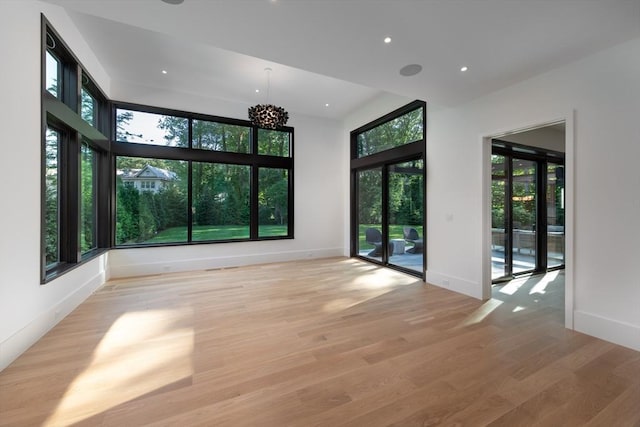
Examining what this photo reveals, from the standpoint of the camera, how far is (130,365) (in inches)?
90.7

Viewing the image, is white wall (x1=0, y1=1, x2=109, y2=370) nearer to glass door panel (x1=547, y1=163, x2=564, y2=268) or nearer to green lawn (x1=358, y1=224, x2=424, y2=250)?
green lawn (x1=358, y1=224, x2=424, y2=250)

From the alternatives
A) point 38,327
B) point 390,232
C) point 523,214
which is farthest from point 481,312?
point 38,327

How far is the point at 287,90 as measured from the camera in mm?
5398

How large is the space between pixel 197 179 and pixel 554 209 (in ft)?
25.1

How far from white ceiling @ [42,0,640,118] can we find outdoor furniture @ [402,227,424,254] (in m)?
2.49

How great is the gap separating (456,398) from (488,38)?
3.18 m

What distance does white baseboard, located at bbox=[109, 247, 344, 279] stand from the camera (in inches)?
205

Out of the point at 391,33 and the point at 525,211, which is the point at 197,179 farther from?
the point at 525,211

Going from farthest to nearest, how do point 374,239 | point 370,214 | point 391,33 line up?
1. point 370,214
2. point 374,239
3. point 391,33

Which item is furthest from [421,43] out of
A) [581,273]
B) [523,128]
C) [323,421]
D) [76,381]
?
[76,381]

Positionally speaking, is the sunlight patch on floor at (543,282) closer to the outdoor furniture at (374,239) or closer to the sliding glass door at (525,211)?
the sliding glass door at (525,211)

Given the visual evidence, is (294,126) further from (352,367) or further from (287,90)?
(352,367)

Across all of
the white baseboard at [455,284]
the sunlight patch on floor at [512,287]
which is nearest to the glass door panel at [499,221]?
the sunlight patch on floor at [512,287]

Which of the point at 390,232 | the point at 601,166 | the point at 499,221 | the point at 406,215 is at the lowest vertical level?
the point at 390,232
